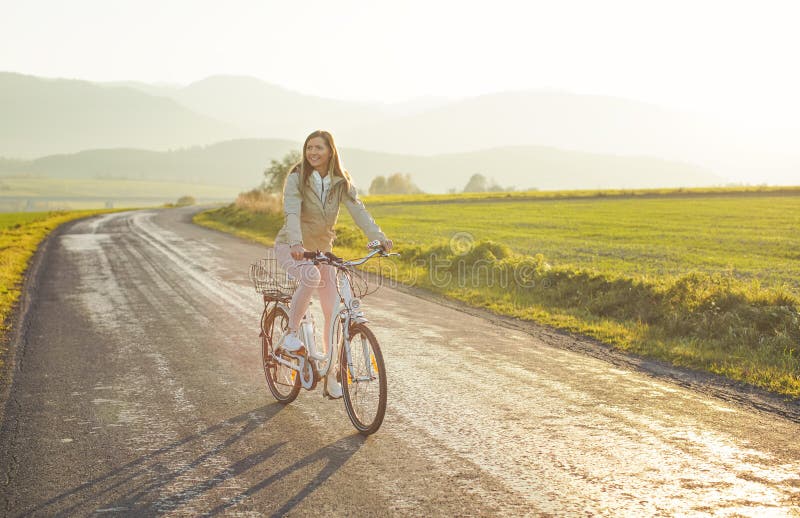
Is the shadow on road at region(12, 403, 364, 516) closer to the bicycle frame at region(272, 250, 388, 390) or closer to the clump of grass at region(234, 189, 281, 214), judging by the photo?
the bicycle frame at region(272, 250, 388, 390)

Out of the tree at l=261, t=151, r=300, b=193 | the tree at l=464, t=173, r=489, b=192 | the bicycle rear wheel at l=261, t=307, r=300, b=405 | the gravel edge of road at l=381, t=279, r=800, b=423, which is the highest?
the tree at l=464, t=173, r=489, b=192

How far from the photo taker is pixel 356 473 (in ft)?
15.4

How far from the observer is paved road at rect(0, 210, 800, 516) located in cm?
425

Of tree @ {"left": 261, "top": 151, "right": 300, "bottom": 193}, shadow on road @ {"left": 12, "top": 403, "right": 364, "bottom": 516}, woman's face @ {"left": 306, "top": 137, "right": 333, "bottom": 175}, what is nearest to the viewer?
shadow on road @ {"left": 12, "top": 403, "right": 364, "bottom": 516}

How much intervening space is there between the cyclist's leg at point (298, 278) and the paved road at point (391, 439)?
0.96 meters

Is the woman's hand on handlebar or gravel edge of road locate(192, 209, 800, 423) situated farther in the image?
gravel edge of road locate(192, 209, 800, 423)

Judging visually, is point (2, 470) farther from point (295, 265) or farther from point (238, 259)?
point (238, 259)

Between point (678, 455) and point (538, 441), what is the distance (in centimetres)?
107

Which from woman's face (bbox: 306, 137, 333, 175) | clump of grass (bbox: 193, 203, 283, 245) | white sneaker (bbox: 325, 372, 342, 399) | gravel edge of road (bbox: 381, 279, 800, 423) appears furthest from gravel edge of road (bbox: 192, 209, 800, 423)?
clump of grass (bbox: 193, 203, 283, 245)

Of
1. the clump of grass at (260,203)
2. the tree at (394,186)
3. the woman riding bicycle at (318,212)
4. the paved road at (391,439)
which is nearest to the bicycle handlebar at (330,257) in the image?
the woman riding bicycle at (318,212)

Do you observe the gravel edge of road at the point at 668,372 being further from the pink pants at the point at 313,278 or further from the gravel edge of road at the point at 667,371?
the pink pants at the point at 313,278

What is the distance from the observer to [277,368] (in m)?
6.55

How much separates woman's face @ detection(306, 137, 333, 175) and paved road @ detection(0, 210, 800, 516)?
2375 mm

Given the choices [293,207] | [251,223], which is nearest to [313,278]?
[293,207]
